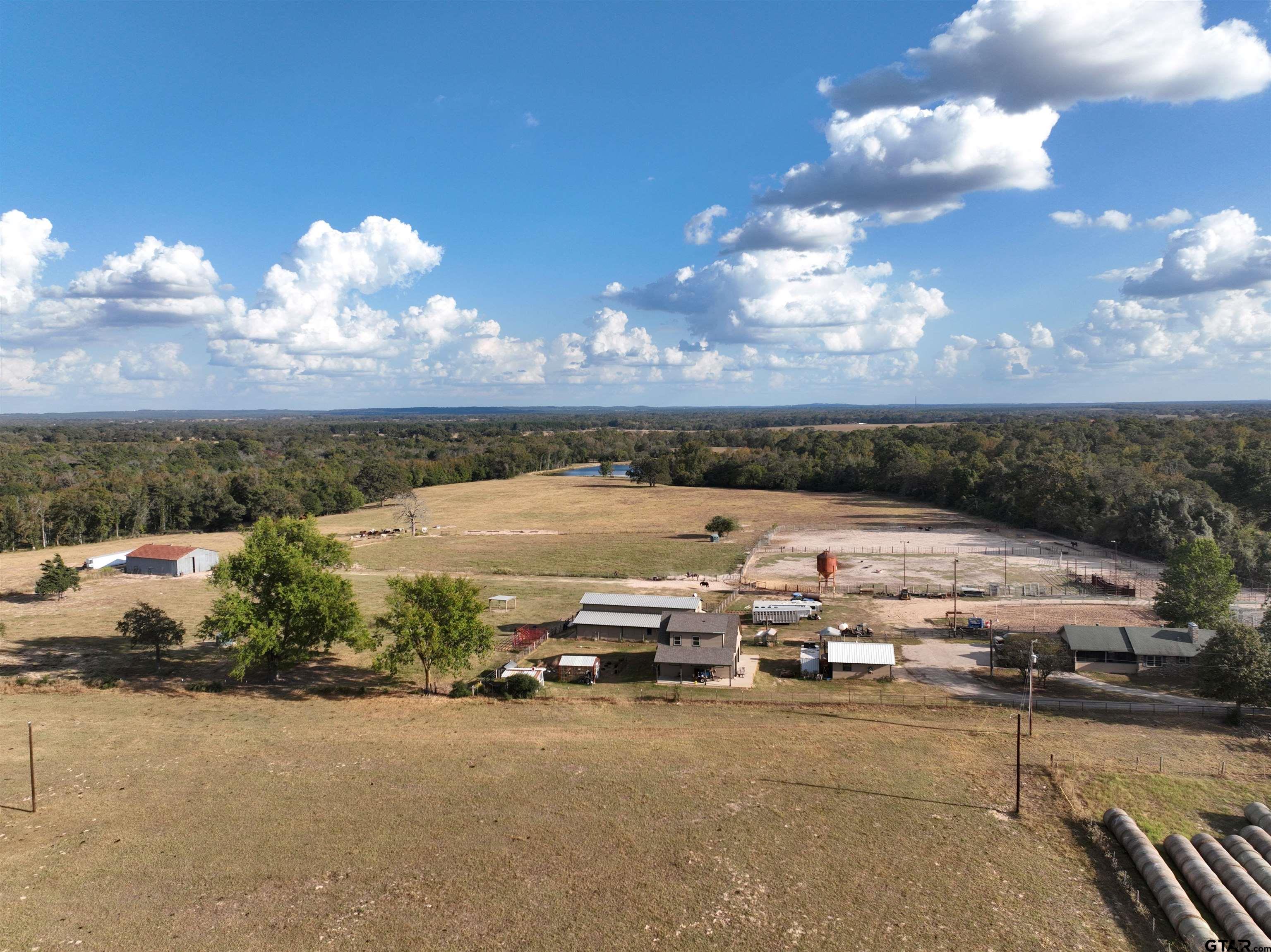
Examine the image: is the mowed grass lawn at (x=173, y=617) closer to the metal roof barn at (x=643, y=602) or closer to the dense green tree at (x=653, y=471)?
the metal roof barn at (x=643, y=602)

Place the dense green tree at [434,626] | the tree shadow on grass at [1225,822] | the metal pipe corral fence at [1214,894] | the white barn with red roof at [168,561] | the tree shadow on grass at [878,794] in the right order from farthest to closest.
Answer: the white barn with red roof at [168,561] < the dense green tree at [434,626] < the tree shadow on grass at [878,794] < the tree shadow on grass at [1225,822] < the metal pipe corral fence at [1214,894]

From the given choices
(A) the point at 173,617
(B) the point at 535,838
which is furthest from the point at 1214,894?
(A) the point at 173,617

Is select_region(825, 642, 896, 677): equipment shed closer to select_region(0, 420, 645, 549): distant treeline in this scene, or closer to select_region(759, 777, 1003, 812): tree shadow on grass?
select_region(759, 777, 1003, 812): tree shadow on grass

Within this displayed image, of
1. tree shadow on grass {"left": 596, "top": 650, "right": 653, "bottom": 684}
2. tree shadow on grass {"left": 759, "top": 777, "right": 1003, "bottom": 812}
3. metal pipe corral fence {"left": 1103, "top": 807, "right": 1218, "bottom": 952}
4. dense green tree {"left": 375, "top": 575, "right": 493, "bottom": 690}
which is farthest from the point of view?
tree shadow on grass {"left": 596, "top": 650, "right": 653, "bottom": 684}

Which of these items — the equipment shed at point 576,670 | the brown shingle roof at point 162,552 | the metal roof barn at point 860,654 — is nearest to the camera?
the metal roof barn at point 860,654

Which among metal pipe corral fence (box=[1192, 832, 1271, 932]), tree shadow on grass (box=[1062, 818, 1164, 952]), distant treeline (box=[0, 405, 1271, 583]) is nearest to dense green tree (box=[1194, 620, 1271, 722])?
metal pipe corral fence (box=[1192, 832, 1271, 932])

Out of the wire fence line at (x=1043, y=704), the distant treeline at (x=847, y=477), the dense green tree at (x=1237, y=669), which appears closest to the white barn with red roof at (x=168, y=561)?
the distant treeline at (x=847, y=477)
